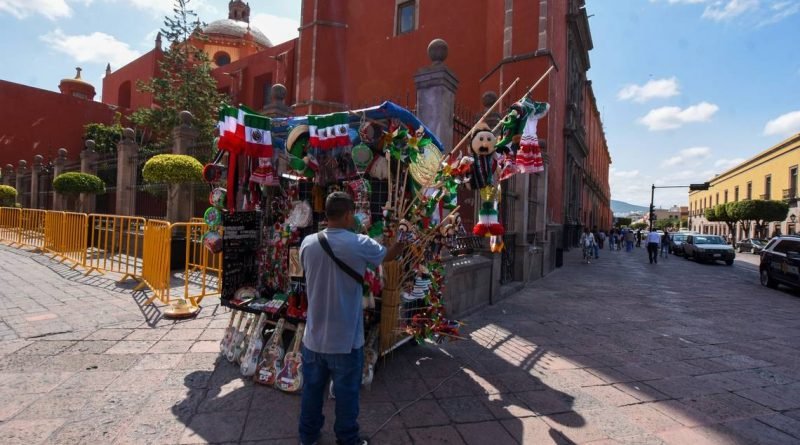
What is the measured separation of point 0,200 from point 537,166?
76.2 feet

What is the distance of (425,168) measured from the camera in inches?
156

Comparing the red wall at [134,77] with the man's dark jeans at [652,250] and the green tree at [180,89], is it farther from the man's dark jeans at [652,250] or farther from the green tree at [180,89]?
the man's dark jeans at [652,250]

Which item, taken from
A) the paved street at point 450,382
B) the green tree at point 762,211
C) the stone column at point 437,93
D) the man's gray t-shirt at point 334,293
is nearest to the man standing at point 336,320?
the man's gray t-shirt at point 334,293

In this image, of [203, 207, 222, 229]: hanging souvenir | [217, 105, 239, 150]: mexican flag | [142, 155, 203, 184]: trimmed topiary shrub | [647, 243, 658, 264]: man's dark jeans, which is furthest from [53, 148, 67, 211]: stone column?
[647, 243, 658, 264]: man's dark jeans

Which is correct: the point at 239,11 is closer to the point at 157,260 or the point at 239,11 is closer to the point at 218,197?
the point at 157,260

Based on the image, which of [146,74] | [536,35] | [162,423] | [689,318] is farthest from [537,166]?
[146,74]

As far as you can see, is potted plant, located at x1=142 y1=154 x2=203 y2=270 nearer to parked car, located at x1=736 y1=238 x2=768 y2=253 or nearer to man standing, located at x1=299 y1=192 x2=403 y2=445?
man standing, located at x1=299 y1=192 x2=403 y2=445

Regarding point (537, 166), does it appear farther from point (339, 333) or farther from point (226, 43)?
point (226, 43)

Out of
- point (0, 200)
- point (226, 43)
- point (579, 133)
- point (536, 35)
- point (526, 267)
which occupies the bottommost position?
point (526, 267)

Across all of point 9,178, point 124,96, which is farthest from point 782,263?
point 124,96

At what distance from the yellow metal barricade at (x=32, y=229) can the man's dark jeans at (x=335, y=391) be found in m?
12.3

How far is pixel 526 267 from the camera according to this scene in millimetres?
9617

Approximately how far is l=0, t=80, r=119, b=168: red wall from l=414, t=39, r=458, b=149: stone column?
27.8 m

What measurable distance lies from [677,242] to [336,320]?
27128 mm
